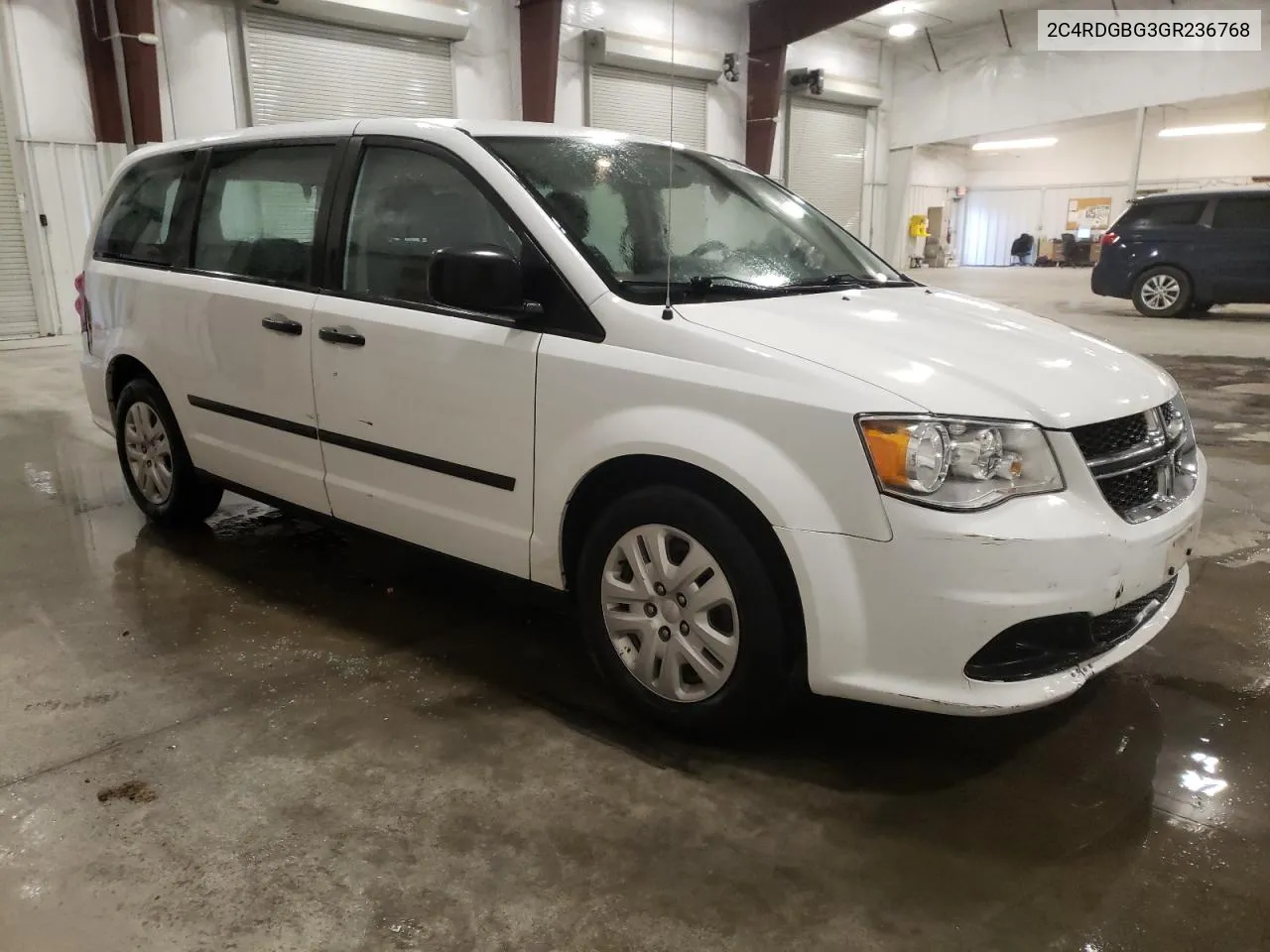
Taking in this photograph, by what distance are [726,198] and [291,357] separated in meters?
1.50

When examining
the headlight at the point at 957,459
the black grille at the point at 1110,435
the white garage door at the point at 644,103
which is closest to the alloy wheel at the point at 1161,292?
the white garage door at the point at 644,103

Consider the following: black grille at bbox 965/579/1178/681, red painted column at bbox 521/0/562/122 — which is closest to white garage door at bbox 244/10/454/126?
red painted column at bbox 521/0/562/122

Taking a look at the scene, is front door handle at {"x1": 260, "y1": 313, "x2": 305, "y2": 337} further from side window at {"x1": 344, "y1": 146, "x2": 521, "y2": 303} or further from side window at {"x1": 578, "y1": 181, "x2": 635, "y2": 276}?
side window at {"x1": 578, "y1": 181, "x2": 635, "y2": 276}

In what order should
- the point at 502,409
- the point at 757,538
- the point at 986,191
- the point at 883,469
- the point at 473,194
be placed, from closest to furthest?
the point at 883,469, the point at 757,538, the point at 502,409, the point at 473,194, the point at 986,191

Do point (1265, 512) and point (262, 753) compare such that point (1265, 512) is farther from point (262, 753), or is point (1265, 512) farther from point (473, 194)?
point (262, 753)

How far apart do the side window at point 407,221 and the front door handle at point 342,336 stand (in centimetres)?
13

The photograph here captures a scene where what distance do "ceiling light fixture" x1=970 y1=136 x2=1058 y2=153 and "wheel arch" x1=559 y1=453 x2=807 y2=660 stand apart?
24.1 m

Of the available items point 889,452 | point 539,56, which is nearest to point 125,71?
point 539,56

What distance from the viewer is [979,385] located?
2.00 metres

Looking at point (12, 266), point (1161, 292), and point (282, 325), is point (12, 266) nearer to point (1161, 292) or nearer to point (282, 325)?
point (282, 325)

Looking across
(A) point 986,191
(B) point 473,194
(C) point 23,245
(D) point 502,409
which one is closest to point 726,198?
(B) point 473,194

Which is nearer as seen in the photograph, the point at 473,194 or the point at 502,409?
the point at 502,409

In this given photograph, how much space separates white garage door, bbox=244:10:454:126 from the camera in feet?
35.1

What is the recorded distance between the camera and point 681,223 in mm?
2791
